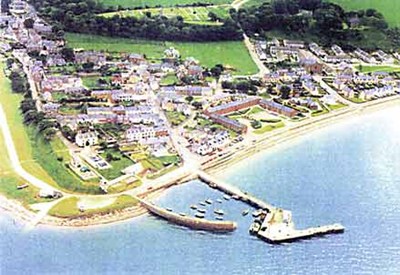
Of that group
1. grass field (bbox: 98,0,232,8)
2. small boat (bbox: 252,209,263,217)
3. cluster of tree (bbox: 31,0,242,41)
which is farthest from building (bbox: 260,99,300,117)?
grass field (bbox: 98,0,232,8)

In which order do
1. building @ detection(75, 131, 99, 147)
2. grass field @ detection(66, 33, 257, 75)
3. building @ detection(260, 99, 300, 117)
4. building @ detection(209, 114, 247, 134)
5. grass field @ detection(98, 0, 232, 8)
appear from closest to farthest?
building @ detection(75, 131, 99, 147) → building @ detection(209, 114, 247, 134) → building @ detection(260, 99, 300, 117) → grass field @ detection(66, 33, 257, 75) → grass field @ detection(98, 0, 232, 8)

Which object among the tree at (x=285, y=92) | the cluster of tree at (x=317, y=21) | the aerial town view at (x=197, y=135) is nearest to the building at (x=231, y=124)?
the aerial town view at (x=197, y=135)

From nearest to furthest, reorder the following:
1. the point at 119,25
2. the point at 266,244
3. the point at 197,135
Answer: the point at 266,244, the point at 197,135, the point at 119,25

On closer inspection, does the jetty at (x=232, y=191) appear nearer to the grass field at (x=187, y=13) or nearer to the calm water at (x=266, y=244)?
the calm water at (x=266, y=244)

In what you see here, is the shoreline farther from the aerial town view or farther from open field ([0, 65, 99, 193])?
open field ([0, 65, 99, 193])

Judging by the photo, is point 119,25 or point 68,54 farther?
point 119,25

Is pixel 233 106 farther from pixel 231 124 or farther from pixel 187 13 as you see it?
pixel 187 13

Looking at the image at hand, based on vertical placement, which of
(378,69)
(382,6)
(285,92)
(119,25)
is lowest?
(378,69)

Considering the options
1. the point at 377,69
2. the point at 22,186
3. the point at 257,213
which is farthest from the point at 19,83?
the point at 377,69
